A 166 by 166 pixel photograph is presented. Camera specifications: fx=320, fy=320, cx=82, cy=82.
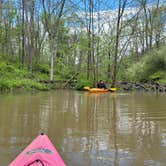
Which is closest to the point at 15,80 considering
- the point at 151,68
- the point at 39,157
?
the point at 151,68

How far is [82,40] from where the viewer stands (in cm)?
3322

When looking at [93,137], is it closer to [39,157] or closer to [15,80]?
[39,157]

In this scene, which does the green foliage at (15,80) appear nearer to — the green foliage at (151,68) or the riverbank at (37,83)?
the riverbank at (37,83)

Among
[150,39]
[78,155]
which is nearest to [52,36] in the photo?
[150,39]

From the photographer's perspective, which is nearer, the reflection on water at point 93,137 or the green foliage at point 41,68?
the reflection on water at point 93,137

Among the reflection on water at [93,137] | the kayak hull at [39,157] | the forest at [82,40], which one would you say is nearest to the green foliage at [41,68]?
the forest at [82,40]

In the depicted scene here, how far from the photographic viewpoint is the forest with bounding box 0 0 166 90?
2838 cm

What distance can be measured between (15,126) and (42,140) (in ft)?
12.7

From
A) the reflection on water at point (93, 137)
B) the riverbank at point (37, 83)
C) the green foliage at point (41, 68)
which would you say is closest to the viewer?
the reflection on water at point (93, 137)

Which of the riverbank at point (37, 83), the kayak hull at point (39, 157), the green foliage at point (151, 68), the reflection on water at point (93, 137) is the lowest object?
the reflection on water at point (93, 137)

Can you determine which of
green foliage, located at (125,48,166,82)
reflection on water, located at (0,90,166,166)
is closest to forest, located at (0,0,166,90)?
green foliage, located at (125,48,166,82)

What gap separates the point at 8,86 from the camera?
20.2m

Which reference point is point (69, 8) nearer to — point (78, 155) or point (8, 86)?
point (8, 86)

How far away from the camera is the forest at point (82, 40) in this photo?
93.1 ft
